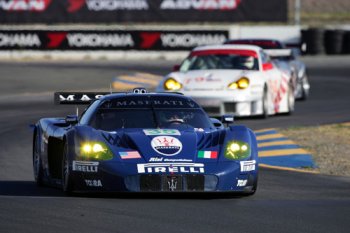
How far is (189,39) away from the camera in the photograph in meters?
41.7

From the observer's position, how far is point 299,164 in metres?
14.9

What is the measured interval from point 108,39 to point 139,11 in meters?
2.94

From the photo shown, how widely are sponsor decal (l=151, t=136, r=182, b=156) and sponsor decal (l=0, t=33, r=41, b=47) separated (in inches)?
1178

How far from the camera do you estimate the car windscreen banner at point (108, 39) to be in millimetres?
40594

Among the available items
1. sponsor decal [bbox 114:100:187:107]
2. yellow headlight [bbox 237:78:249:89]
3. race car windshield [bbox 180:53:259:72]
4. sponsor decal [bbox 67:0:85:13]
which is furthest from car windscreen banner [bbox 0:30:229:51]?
sponsor decal [bbox 114:100:187:107]

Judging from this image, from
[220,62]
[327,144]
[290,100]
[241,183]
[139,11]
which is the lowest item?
[139,11]

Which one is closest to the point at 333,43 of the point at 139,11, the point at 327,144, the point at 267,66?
the point at 139,11

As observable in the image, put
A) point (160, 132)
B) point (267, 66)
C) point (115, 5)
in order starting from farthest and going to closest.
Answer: point (115, 5)
point (267, 66)
point (160, 132)

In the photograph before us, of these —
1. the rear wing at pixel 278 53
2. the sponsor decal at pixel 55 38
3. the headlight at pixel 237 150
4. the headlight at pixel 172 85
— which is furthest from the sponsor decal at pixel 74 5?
the headlight at pixel 237 150

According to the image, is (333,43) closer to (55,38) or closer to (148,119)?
(55,38)

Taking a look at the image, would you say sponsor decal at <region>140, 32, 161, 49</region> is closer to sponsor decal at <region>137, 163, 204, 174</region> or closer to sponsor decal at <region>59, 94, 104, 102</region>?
sponsor decal at <region>59, 94, 104, 102</region>

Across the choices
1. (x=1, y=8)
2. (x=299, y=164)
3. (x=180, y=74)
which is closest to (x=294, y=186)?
(x=299, y=164)

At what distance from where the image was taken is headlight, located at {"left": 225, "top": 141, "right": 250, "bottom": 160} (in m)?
11.0

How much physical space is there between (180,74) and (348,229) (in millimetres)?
12533
